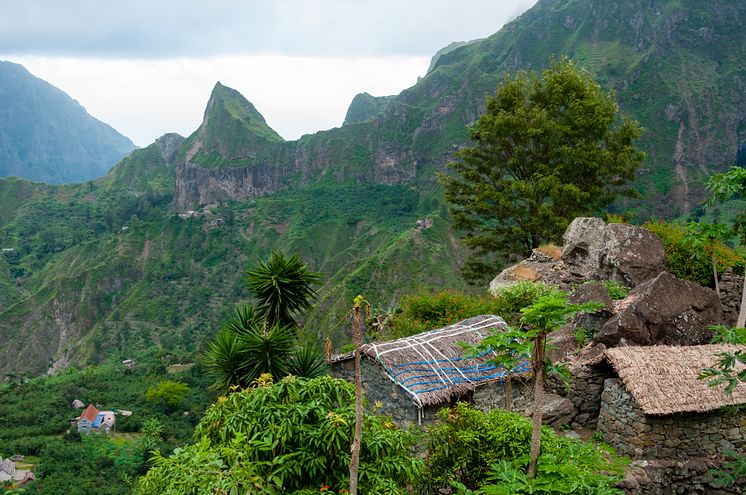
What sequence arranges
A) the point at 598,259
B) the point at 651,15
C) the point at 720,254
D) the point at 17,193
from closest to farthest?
the point at 720,254 < the point at 598,259 < the point at 651,15 < the point at 17,193

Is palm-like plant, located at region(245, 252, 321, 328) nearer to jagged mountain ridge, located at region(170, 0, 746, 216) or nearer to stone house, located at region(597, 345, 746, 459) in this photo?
stone house, located at region(597, 345, 746, 459)

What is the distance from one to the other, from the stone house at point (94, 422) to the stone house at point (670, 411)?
46.6m

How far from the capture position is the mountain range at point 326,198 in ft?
295

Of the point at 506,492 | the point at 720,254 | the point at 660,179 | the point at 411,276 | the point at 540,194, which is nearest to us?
the point at 506,492

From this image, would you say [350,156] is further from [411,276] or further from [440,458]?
[440,458]

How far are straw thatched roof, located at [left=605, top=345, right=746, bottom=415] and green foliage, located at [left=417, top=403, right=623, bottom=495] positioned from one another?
46.3 inches

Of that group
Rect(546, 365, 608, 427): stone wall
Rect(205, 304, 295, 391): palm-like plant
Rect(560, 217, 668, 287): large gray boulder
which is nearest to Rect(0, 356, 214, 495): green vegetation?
Rect(205, 304, 295, 391): palm-like plant

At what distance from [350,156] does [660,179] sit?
74.9 metres

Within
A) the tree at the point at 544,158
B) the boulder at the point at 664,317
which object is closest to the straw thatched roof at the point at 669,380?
the boulder at the point at 664,317

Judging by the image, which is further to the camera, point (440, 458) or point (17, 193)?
point (17, 193)

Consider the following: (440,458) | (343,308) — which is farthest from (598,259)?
(343,308)

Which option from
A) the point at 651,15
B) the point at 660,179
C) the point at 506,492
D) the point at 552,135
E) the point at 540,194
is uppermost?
the point at 651,15

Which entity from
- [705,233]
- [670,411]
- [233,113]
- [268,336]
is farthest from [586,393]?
[233,113]

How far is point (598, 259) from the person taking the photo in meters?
13.0
